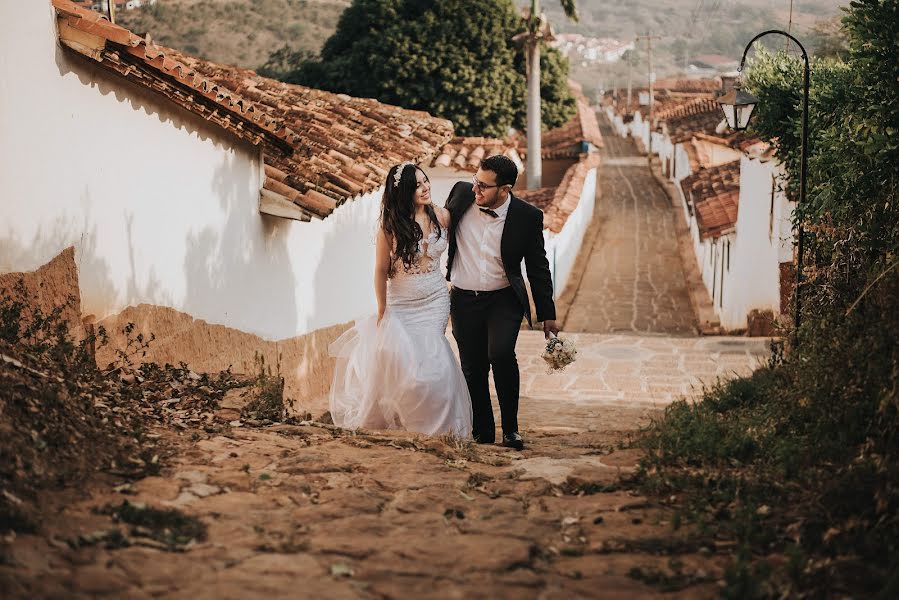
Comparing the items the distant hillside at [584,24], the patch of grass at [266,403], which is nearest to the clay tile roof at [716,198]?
the distant hillside at [584,24]

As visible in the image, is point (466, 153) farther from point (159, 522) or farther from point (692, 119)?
point (692, 119)

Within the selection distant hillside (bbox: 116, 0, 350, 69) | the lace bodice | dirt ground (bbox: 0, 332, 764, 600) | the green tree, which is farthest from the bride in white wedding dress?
distant hillside (bbox: 116, 0, 350, 69)

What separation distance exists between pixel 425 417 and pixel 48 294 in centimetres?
239

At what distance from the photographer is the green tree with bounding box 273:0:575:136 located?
1071 inches

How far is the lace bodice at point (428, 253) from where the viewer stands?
621cm

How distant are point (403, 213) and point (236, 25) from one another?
50.4 metres

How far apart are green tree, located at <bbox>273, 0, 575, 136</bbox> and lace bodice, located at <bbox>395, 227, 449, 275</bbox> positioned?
839 inches

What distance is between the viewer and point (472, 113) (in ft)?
91.2

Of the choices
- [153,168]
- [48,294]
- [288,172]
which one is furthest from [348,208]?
[48,294]

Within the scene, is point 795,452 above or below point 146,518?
above

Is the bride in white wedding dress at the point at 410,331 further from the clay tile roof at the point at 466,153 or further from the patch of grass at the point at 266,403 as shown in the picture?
the clay tile roof at the point at 466,153

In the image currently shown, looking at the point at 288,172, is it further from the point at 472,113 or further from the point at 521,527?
the point at 472,113

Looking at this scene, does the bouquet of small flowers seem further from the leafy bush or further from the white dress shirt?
the leafy bush

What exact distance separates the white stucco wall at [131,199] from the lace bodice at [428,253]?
6.10 ft
